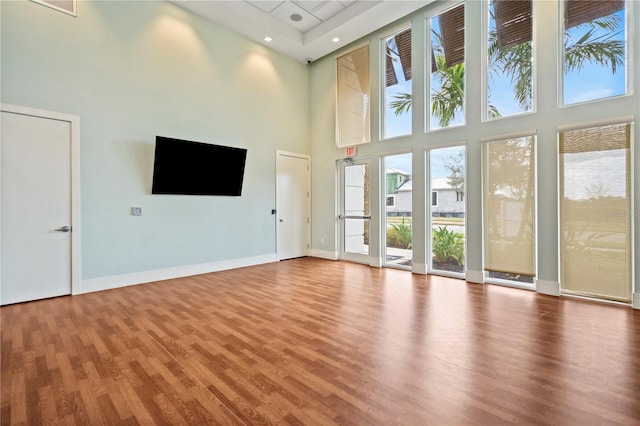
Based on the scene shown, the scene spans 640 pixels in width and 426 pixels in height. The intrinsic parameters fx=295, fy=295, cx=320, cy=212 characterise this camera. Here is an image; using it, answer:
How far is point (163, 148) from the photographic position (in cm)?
486

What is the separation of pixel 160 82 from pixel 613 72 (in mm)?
6704

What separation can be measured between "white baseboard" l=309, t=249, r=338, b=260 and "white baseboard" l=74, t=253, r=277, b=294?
129 centimetres

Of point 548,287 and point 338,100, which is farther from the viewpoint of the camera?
point 338,100

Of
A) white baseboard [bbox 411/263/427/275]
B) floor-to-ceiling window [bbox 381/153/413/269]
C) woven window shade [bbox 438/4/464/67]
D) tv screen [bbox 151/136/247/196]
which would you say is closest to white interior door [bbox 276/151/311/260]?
tv screen [bbox 151/136/247/196]

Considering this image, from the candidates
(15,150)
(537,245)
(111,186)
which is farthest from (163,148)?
(537,245)

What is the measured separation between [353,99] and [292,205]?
2838mm

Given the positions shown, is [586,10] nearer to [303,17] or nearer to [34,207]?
[303,17]

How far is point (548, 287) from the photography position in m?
4.19

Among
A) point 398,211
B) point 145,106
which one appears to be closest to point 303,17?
point 145,106

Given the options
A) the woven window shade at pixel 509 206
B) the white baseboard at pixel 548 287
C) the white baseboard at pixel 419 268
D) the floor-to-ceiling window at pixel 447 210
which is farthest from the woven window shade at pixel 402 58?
the white baseboard at pixel 548 287

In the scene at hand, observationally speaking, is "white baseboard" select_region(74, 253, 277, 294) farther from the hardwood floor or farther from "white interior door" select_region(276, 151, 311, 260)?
"white interior door" select_region(276, 151, 311, 260)

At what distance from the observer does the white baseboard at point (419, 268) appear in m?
5.46

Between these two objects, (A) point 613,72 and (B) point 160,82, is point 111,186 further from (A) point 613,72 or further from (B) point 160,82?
(A) point 613,72

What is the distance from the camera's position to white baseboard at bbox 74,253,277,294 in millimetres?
4449
